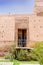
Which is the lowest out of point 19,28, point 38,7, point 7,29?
point 7,29

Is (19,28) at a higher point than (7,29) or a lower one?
higher

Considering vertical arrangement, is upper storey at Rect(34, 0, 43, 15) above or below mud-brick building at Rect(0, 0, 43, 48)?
above

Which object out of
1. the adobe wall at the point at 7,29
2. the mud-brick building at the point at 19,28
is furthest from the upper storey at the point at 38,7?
the adobe wall at the point at 7,29

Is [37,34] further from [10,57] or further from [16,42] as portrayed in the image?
[10,57]

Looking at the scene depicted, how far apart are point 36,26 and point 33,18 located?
3.17 ft

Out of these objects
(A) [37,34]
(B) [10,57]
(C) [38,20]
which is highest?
(C) [38,20]

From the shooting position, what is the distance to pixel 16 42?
25.6m

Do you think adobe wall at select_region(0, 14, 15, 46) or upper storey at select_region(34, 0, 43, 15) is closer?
adobe wall at select_region(0, 14, 15, 46)

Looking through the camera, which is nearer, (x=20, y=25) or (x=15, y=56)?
(x=15, y=56)

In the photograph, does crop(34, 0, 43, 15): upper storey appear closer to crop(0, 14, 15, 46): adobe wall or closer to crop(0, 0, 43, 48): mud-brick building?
crop(0, 0, 43, 48): mud-brick building

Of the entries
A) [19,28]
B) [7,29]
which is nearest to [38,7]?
[19,28]

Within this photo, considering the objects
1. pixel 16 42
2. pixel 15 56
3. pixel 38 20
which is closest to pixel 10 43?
pixel 16 42

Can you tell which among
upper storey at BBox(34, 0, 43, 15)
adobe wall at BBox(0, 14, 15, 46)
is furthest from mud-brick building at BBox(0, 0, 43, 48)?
upper storey at BBox(34, 0, 43, 15)

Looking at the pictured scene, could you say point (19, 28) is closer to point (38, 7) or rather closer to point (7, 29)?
point (7, 29)
